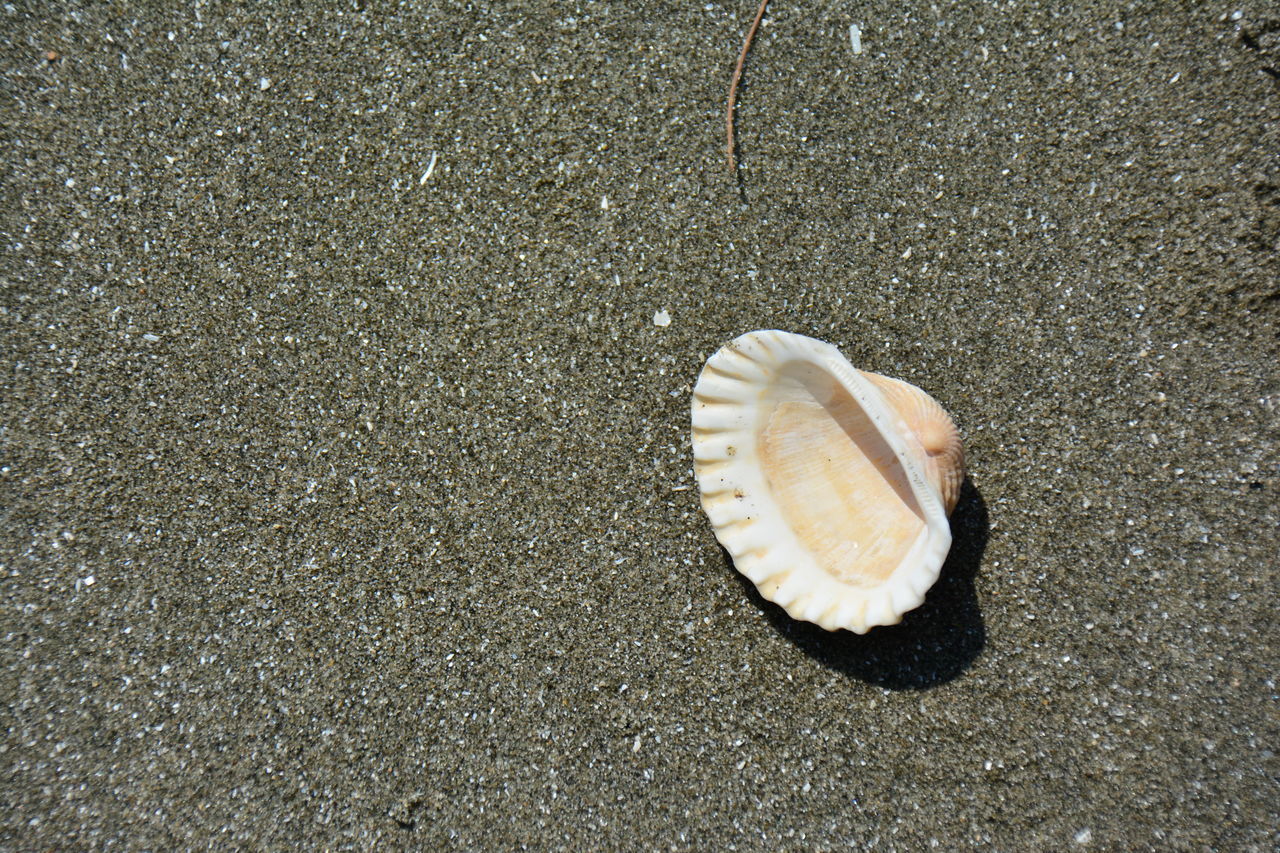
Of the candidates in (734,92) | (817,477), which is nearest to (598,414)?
(817,477)

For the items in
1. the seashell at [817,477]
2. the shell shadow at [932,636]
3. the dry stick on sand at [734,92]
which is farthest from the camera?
the dry stick on sand at [734,92]

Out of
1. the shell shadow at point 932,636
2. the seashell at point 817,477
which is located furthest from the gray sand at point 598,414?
the seashell at point 817,477

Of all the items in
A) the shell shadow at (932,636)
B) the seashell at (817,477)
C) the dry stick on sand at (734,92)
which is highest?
the dry stick on sand at (734,92)

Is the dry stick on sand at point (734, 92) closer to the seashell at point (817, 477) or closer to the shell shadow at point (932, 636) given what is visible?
the seashell at point (817, 477)

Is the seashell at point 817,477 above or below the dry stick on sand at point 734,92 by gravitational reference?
below

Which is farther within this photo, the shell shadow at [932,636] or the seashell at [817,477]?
the shell shadow at [932,636]

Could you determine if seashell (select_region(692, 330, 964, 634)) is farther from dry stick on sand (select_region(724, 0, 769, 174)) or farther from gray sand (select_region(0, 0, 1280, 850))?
dry stick on sand (select_region(724, 0, 769, 174))

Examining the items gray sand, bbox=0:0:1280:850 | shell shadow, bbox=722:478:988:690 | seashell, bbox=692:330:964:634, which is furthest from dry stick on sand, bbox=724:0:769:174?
shell shadow, bbox=722:478:988:690

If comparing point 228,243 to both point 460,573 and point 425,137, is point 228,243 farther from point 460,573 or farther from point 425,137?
point 460,573

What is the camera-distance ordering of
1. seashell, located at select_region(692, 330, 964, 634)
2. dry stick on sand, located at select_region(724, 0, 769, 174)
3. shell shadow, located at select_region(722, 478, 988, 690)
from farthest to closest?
dry stick on sand, located at select_region(724, 0, 769, 174)
shell shadow, located at select_region(722, 478, 988, 690)
seashell, located at select_region(692, 330, 964, 634)
